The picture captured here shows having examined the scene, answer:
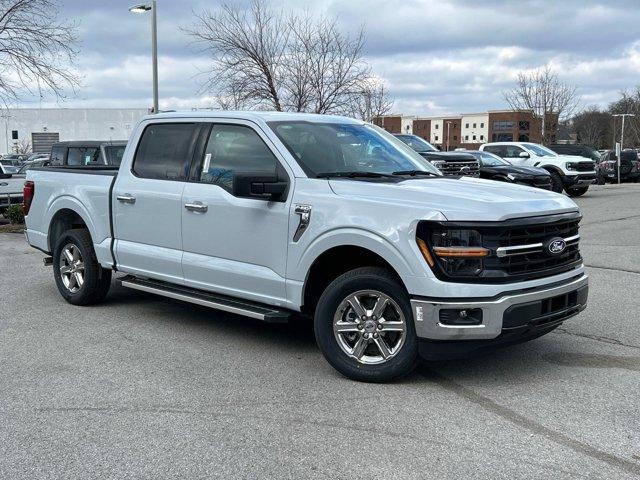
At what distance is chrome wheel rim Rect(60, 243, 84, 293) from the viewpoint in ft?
25.0

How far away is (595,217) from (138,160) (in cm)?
1216

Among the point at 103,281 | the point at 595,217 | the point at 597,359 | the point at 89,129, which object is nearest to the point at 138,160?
the point at 103,281

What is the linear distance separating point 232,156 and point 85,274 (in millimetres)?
2476

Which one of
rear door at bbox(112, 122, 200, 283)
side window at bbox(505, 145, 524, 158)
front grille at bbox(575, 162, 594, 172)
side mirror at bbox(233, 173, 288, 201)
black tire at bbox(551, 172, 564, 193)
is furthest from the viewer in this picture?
side window at bbox(505, 145, 524, 158)

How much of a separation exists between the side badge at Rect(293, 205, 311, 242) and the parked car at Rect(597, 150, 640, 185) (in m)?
29.0

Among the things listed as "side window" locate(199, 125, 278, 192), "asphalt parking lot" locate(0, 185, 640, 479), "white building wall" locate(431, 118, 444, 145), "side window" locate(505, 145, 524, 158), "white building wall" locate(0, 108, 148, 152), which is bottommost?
"asphalt parking lot" locate(0, 185, 640, 479)

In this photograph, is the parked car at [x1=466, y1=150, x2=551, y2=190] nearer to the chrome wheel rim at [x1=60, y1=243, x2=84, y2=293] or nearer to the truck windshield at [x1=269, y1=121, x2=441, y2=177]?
the truck windshield at [x1=269, y1=121, x2=441, y2=177]

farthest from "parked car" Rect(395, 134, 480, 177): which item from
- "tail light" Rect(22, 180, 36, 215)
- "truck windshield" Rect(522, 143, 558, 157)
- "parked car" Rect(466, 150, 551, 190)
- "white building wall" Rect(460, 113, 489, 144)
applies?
"white building wall" Rect(460, 113, 489, 144)

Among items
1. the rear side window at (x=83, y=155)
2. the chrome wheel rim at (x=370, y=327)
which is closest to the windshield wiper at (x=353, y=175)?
the chrome wheel rim at (x=370, y=327)

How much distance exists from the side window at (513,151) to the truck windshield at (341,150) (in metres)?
17.5

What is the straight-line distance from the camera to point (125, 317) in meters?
7.18

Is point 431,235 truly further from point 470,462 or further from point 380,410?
point 470,462

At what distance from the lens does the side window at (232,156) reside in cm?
581

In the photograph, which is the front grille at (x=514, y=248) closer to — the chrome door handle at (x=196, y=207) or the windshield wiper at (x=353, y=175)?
the windshield wiper at (x=353, y=175)
